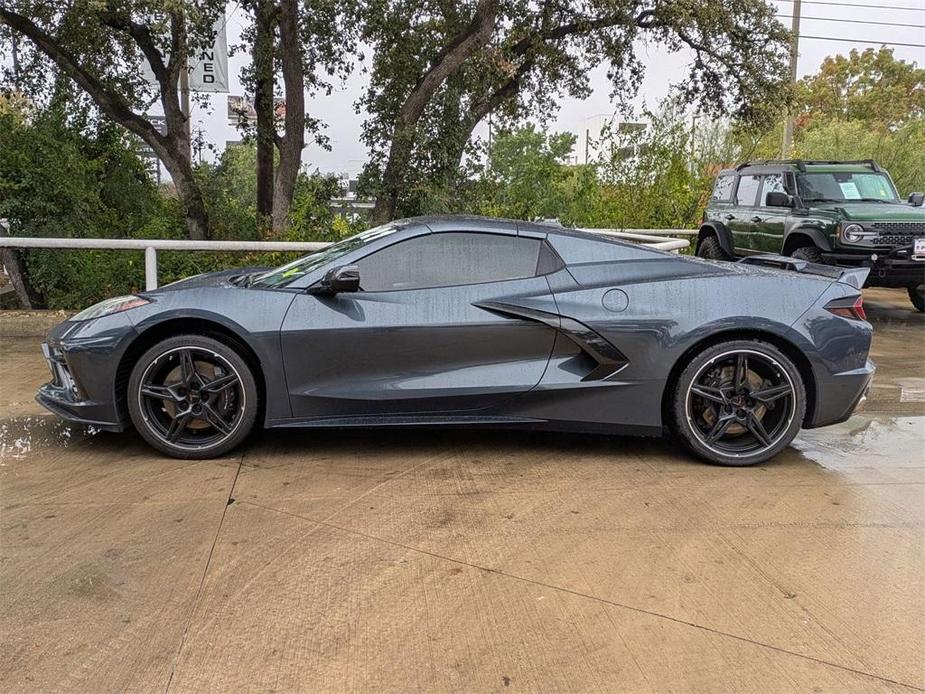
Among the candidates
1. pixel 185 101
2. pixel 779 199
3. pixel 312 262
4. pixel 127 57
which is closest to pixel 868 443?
pixel 312 262

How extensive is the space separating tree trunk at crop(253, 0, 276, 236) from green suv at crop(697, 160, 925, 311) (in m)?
7.00

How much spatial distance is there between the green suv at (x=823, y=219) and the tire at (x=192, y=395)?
7637mm

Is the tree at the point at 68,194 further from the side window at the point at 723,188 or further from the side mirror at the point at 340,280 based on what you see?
the side window at the point at 723,188

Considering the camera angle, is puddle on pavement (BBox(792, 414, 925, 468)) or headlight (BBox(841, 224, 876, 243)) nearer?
puddle on pavement (BBox(792, 414, 925, 468))

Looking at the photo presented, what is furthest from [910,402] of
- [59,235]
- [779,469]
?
[59,235]

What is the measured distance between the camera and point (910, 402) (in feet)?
19.8

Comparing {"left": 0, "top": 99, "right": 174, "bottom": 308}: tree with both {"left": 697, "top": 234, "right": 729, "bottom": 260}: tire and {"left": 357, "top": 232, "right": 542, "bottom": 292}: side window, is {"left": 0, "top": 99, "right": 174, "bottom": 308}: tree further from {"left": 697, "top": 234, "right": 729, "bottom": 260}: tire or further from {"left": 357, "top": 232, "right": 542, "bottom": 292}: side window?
{"left": 697, "top": 234, "right": 729, "bottom": 260}: tire

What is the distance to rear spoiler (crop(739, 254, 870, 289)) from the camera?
15.3 feet

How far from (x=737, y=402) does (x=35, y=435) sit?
4291 millimetres

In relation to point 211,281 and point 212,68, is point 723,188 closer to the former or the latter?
point 212,68

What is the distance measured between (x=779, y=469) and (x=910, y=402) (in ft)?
7.26

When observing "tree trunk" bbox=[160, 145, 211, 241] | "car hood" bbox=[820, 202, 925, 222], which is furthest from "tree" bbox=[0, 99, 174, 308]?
"car hood" bbox=[820, 202, 925, 222]

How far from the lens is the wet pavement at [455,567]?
2564 mm

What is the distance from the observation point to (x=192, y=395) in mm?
4410
